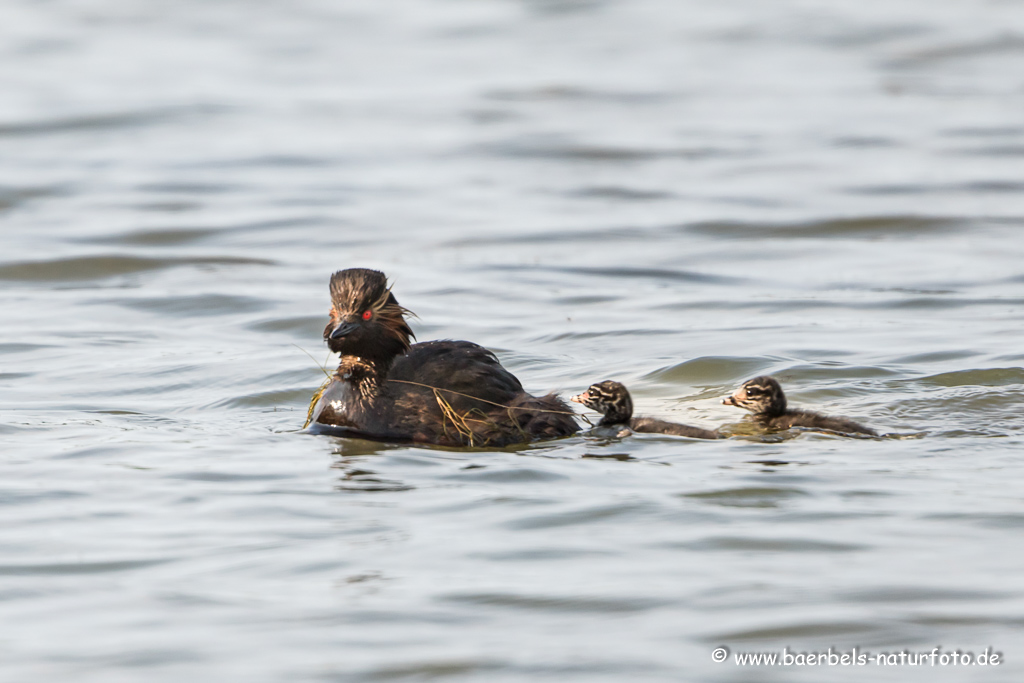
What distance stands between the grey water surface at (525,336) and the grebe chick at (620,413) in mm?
217

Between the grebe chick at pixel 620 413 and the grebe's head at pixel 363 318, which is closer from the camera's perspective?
the grebe's head at pixel 363 318

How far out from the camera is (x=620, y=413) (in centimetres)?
890

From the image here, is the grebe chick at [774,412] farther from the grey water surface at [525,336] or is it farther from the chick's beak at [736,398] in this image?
the grey water surface at [525,336]

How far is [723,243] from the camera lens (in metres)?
16.4

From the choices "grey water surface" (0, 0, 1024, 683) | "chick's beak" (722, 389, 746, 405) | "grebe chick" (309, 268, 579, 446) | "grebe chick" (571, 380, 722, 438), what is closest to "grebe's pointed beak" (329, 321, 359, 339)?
"grebe chick" (309, 268, 579, 446)

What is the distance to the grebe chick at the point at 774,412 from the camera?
879cm

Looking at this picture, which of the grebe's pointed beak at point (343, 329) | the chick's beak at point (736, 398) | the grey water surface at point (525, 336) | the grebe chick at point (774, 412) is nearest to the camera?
the grey water surface at point (525, 336)

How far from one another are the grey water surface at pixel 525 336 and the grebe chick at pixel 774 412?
28cm

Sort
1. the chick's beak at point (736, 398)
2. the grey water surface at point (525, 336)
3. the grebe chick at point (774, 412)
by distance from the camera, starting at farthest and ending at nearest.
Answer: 1. the chick's beak at point (736, 398)
2. the grebe chick at point (774, 412)
3. the grey water surface at point (525, 336)

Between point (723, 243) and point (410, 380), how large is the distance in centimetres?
841

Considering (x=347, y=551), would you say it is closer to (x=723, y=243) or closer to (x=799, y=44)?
(x=723, y=243)

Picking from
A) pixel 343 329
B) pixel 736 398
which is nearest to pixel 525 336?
pixel 736 398

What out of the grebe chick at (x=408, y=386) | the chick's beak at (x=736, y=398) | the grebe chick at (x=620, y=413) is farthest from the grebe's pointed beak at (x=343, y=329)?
the chick's beak at (x=736, y=398)

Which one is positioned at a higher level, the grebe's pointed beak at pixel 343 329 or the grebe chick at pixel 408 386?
the grebe's pointed beak at pixel 343 329
